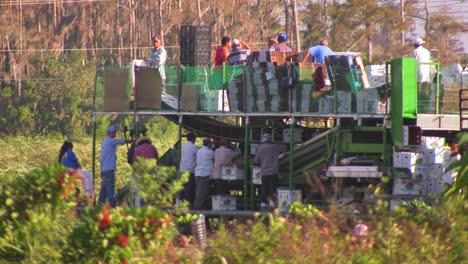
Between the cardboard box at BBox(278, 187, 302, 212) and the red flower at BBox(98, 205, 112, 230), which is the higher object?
the red flower at BBox(98, 205, 112, 230)

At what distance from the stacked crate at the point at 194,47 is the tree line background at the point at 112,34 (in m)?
33.9

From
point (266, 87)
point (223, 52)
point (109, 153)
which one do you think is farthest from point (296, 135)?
point (109, 153)

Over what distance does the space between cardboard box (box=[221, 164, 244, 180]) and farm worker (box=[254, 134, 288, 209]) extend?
616 mm

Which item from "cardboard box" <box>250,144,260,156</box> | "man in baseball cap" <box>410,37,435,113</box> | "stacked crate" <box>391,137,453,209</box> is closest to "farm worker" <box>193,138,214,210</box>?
"cardboard box" <box>250,144,260,156</box>

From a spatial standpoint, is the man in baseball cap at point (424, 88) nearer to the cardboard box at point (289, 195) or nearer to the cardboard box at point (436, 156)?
the cardboard box at point (436, 156)

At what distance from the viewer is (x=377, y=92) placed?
20.6 metres

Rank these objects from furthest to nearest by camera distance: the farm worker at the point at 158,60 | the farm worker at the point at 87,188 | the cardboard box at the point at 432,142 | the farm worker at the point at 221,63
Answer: the farm worker at the point at 158,60 < the farm worker at the point at 221,63 < the cardboard box at the point at 432,142 < the farm worker at the point at 87,188

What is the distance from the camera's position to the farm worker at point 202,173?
22.3 m

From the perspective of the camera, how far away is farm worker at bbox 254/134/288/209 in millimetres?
21453

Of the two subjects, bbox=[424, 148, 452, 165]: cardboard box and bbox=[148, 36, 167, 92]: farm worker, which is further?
bbox=[148, 36, 167, 92]: farm worker

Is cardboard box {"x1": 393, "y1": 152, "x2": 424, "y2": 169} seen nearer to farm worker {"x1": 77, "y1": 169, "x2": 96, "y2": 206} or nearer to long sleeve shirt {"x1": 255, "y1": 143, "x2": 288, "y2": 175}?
long sleeve shirt {"x1": 255, "y1": 143, "x2": 288, "y2": 175}

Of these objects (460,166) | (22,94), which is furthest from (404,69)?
(22,94)

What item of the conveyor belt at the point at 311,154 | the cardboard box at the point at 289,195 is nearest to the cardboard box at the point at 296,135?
the conveyor belt at the point at 311,154

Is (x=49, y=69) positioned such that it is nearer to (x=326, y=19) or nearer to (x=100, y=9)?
(x=100, y=9)
